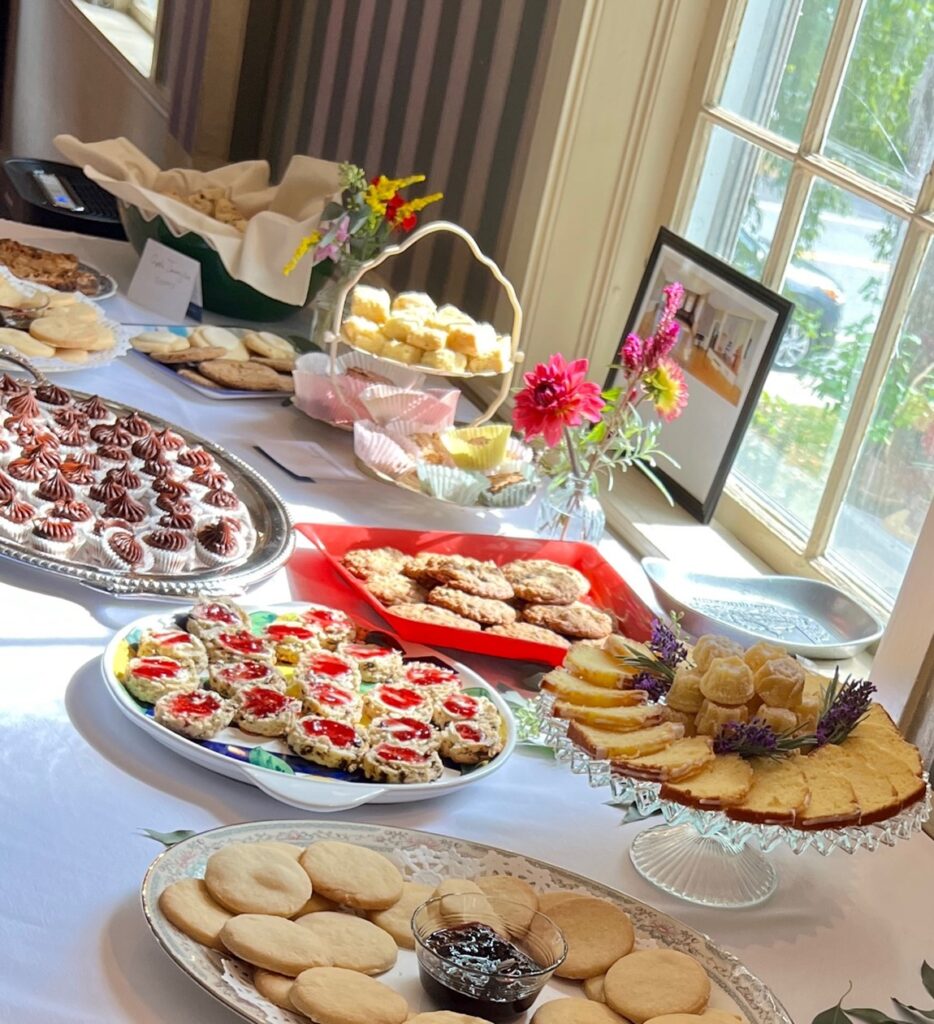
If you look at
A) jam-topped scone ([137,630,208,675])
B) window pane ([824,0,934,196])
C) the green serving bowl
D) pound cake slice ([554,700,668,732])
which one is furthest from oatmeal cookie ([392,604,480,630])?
the green serving bowl

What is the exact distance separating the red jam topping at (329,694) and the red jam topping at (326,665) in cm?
3

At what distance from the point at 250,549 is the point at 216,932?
2.25 ft

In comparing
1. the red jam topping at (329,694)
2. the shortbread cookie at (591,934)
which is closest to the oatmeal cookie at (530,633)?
the red jam topping at (329,694)

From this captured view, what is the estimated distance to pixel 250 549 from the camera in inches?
60.4

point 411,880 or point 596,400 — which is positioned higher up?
point 596,400

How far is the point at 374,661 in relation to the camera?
4.35ft

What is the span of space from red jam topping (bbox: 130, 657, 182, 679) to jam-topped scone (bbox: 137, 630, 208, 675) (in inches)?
0.5

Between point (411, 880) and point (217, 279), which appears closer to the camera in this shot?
point (411, 880)

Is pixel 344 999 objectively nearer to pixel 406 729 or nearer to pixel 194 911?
pixel 194 911

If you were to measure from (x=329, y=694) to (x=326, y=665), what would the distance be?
0.06 metres

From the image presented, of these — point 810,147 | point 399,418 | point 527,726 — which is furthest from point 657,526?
point 527,726

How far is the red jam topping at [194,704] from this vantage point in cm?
116

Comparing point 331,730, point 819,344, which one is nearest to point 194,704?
point 331,730

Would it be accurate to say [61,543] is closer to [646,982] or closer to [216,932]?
[216,932]
